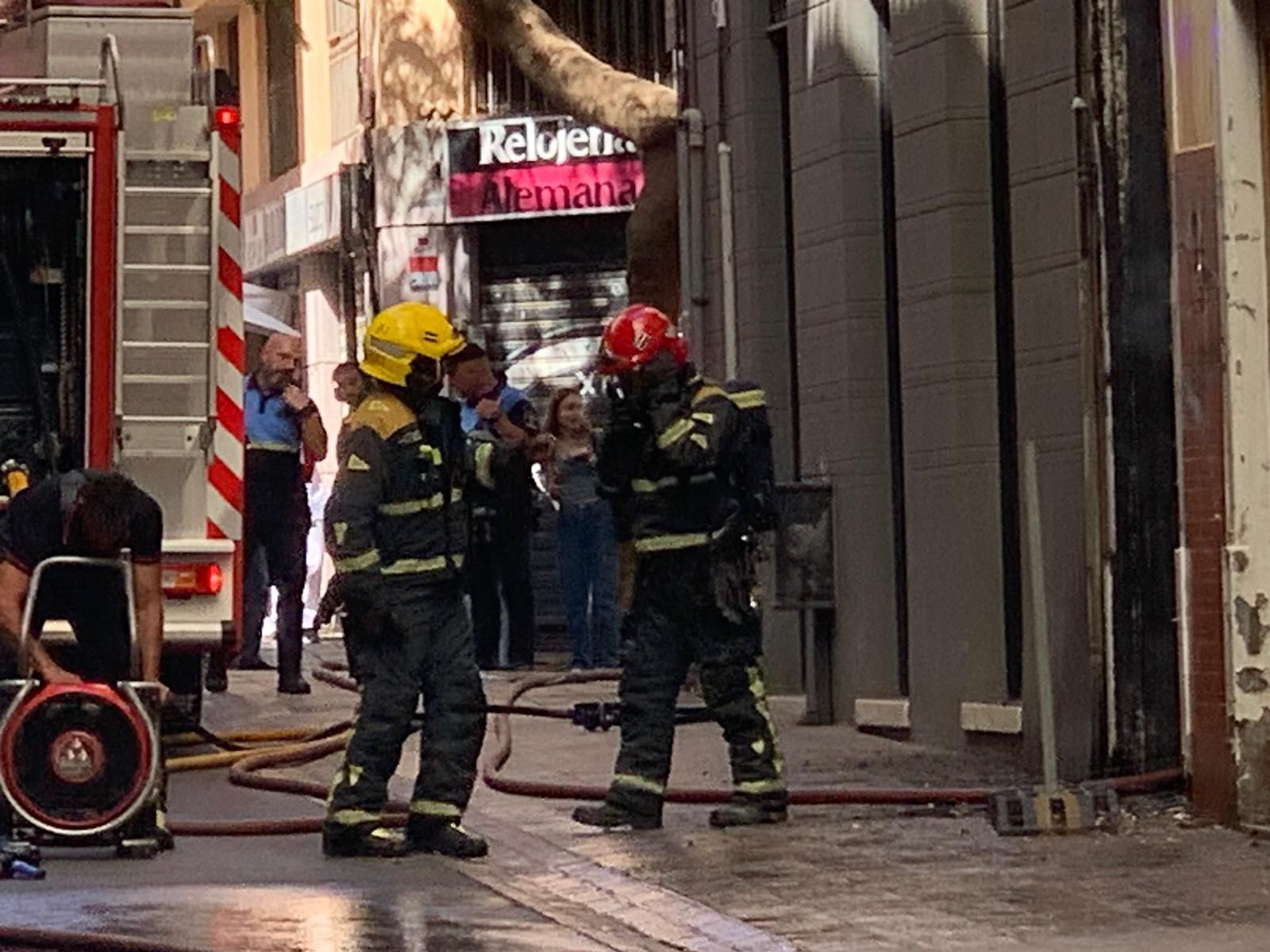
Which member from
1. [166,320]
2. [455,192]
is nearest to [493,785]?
[166,320]

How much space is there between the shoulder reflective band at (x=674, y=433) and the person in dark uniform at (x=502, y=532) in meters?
6.82

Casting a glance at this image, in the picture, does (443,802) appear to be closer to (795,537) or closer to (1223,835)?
(1223,835)

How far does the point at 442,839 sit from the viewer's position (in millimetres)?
11273

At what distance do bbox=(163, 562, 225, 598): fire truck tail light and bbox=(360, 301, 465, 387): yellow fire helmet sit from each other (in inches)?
125

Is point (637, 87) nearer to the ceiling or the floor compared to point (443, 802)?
nearer to the ceiling

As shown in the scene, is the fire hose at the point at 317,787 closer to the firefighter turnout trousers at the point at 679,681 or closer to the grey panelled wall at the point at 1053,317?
the firefighter turnout trousers at the point at 679,681

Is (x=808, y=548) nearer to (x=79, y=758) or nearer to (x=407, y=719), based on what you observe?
(x=407, y=719)

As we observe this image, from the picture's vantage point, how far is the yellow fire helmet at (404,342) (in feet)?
36.9

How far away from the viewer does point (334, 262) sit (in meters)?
31.6

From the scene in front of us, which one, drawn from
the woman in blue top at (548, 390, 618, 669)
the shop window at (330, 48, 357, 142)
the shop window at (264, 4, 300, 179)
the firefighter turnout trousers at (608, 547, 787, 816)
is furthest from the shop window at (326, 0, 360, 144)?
the firefighter turnout trousers at (608, 547, 787, 816)

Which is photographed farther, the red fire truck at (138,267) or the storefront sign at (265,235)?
the storefront sign at (265,235)

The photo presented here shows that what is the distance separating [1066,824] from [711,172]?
6.87 m

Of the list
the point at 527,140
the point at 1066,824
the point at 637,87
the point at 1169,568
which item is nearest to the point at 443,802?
the point at 1066,824

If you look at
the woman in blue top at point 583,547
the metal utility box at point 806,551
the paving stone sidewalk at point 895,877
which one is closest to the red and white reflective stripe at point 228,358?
the paving stone sidewalk at point 895,877
